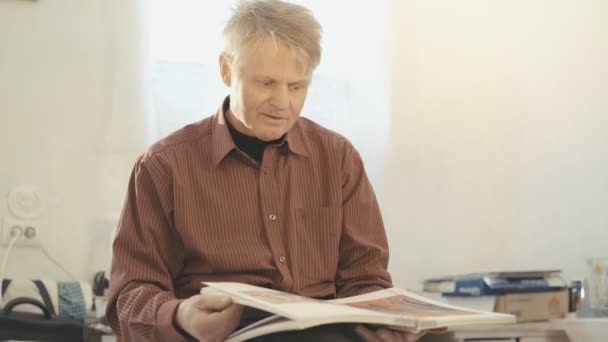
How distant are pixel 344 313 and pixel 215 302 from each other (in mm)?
209

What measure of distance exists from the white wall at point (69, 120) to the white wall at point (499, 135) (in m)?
0.79

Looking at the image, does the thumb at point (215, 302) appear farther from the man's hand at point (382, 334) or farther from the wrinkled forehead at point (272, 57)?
the wrinkled forehead at point (272, 57)

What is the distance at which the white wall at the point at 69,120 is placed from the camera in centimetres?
205

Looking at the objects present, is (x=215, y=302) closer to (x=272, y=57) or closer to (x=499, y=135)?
(x=272, y=57)

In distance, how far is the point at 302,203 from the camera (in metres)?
1.48

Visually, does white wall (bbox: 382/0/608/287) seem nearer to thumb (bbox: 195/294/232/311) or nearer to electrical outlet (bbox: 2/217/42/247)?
electrical outlet (bbox: 2/217/42/247)

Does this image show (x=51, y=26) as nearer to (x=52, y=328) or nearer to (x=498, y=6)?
(x=52, y=328)

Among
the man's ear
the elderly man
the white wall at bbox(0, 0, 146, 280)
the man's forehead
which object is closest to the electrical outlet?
the white wall at bbox(0, 0, 146, 280)

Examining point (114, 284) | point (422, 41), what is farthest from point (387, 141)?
point (114, 284)

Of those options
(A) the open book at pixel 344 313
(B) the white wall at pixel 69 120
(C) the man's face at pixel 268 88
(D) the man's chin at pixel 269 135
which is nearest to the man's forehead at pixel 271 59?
(C) the man's face at pixel 268 88

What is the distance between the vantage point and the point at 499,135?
8.17 ft

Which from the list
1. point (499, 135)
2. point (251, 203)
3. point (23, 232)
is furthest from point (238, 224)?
point (499, 135)

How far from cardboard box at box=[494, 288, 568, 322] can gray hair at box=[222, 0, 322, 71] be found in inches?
34.2

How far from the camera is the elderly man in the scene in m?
1.37
